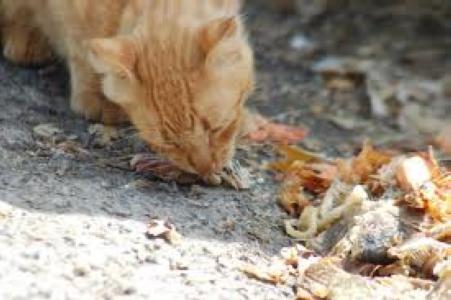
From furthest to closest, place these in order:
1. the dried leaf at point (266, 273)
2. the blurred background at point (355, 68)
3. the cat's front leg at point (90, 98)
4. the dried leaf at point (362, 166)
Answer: the blurred background at point (355, 68), the cat's front leg at point (90, 98), the dried leaf at point (362, 166), the dried leaf at point (266, 273)

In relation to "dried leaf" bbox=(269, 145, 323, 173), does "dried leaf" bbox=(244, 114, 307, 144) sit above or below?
below

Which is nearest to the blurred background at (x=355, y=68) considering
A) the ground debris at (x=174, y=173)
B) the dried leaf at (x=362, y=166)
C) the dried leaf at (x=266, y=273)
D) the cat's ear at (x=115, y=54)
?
the dried leaf at (x=362, y=166)

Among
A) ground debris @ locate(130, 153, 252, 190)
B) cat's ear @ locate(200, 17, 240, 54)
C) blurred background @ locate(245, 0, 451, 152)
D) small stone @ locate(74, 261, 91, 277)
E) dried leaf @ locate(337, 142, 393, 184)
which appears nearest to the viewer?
small stone @ locate(74, 261, 91, 277)

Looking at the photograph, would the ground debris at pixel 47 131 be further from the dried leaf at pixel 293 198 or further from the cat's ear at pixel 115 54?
the dried leaf at pixel 293 198

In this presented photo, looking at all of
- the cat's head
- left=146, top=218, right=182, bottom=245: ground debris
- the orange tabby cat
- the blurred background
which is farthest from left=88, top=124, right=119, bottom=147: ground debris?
the blurred background

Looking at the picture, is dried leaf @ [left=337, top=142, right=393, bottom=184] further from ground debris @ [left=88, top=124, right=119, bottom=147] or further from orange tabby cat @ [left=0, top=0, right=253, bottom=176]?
ground debris @ [left=88, top=124, right=119, bottom=147]

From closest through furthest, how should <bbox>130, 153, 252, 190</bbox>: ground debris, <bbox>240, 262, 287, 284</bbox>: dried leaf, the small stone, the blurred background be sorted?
the small stone, <bbox>240, 262, 287, 284</bbox>: dried leaf, <bbox>130, 153, 252, 190</bbox>: ground debris, the blurred background

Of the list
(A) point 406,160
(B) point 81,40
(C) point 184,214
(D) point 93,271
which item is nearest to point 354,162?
(A) point 406,160

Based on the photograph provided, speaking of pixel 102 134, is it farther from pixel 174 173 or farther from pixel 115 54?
pixel 115 54
